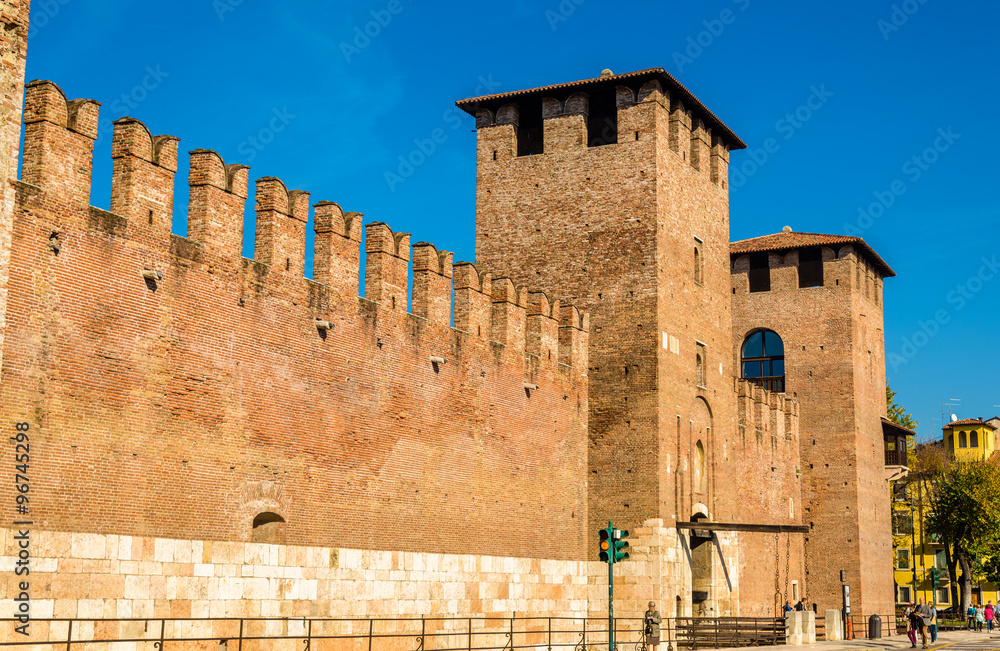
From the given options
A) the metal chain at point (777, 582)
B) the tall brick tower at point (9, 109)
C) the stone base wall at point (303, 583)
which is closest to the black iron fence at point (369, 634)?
the stone base wall at point (303, 583)

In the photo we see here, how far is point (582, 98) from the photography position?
1204 inches

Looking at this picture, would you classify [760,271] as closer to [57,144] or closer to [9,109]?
[57,144]

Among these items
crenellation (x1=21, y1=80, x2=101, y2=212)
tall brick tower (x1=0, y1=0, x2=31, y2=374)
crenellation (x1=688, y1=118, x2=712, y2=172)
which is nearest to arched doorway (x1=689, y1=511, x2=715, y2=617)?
crenellation (x1=688, y1=118, x2=712, y2=172)

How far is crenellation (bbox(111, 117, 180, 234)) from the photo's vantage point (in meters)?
17.3

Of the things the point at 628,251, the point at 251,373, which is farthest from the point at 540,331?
the point at 251,373

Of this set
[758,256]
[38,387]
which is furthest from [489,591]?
[758,256]

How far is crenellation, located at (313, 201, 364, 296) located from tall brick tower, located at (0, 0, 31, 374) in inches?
258

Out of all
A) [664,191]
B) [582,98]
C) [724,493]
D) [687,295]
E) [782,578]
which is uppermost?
[582,98]

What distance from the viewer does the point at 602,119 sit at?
31078 mm

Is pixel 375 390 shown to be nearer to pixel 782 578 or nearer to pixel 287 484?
→ pixel 287 484

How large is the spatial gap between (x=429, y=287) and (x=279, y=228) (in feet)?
15.0

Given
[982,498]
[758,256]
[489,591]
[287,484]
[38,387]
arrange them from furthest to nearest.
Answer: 1. [982,498]
2. [758,256]
3. [489,591]
4. [287,484]
5. [38,387]

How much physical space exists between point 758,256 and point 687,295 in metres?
13.7

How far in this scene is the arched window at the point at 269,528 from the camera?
1903 centimetres
